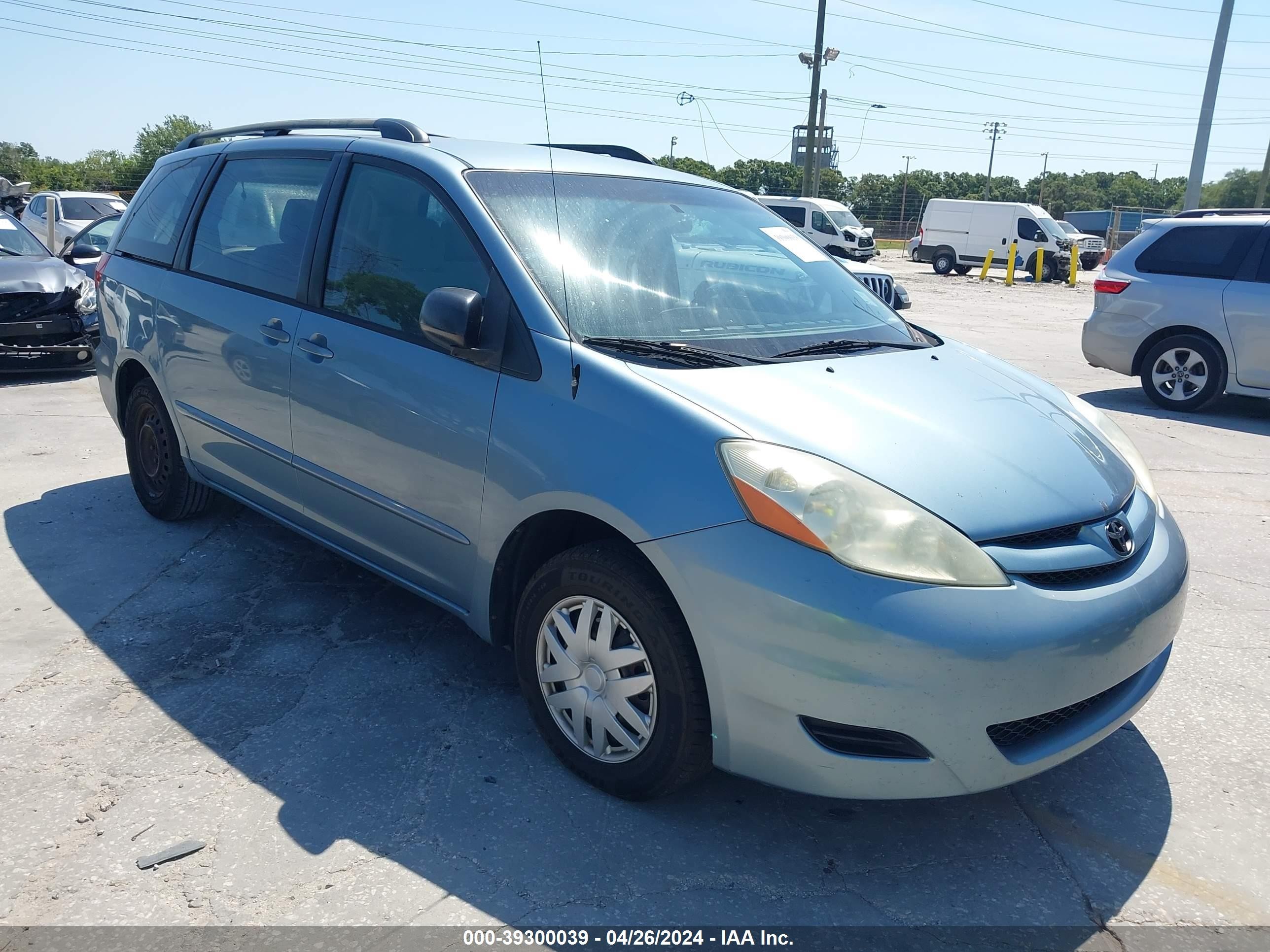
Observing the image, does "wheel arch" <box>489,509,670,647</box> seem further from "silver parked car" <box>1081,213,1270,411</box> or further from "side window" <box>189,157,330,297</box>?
"silver parked car" <box>1081,213,1270,411</box>

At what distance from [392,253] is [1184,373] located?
7.72 meters

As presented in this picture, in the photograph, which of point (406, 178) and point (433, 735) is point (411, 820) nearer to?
point (433, 735)

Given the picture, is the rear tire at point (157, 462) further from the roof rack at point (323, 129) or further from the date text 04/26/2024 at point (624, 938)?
the date text 04/26/2024 at point (624, 938)

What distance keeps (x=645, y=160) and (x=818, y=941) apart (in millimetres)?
3300

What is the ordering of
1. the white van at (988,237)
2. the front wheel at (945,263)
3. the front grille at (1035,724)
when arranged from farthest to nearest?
the front wheel at (945,263) → the white van at (988,237) → the front grille at (1035,724)

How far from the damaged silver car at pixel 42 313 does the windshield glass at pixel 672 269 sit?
22.8 ft

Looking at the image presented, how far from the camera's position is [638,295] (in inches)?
123

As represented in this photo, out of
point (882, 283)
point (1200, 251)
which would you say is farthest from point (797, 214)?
point (882, 283)

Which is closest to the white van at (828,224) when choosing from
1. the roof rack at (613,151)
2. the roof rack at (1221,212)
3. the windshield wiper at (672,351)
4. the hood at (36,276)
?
the roof rack at (1221,212)

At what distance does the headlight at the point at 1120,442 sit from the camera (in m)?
3.10

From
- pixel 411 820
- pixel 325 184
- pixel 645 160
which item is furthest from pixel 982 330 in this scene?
pixel 411 820

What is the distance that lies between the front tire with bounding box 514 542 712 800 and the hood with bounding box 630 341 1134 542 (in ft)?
1.69

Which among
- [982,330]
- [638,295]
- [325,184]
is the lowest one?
[982,330]

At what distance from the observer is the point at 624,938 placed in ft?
7.45
